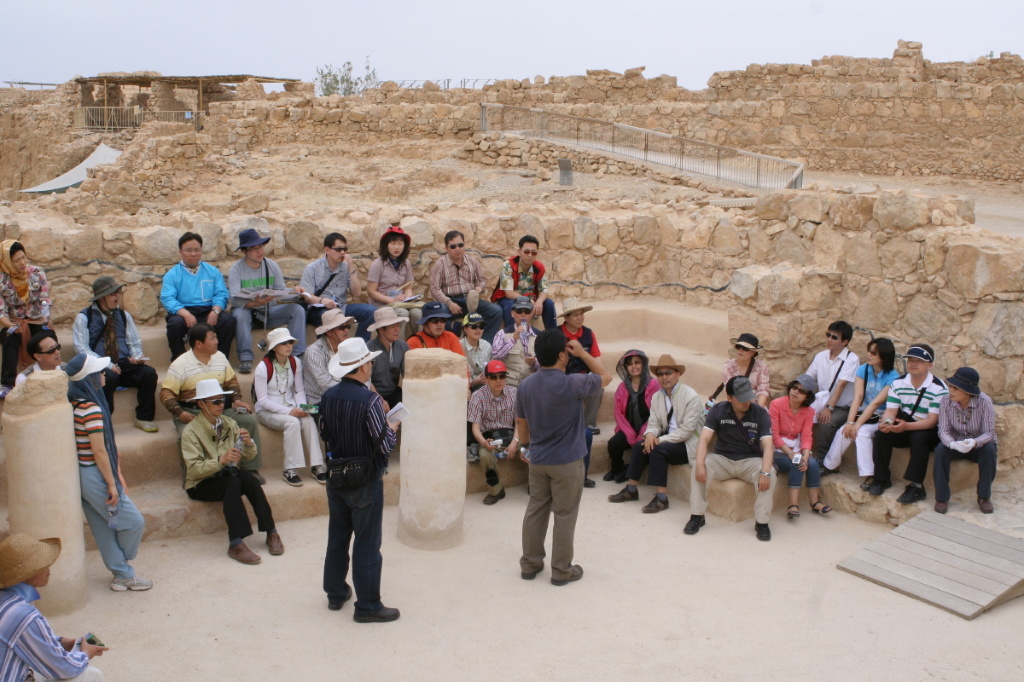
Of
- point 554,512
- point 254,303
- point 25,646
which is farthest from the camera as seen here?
point 254,303

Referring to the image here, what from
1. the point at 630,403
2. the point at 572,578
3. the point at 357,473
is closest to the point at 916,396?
the point at 630,403

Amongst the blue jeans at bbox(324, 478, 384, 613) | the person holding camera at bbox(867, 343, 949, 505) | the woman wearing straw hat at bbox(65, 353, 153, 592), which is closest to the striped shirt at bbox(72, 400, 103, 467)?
the woman wearing straw hat at bbox(65, 353, 153, 592)

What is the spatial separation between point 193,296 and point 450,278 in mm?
2352

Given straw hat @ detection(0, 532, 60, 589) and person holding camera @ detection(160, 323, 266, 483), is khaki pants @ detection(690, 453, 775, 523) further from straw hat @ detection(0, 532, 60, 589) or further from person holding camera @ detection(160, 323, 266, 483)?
straw hat @ detection(0, 532, 60, 589)

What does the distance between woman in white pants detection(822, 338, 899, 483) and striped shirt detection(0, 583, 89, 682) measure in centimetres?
572

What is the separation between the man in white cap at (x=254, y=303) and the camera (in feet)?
26.2

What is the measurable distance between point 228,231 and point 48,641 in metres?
5.61

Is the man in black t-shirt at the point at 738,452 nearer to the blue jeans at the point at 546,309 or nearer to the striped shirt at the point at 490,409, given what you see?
the striped shirt at the point at 490,409

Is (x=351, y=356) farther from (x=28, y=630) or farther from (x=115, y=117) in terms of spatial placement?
(x=115, y=117)

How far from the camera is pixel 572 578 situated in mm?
6215

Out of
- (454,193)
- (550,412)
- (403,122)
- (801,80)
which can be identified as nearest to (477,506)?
(550,412)

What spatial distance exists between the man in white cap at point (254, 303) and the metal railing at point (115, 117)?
75.7 ft

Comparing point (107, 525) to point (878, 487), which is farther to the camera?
point (878, 487)

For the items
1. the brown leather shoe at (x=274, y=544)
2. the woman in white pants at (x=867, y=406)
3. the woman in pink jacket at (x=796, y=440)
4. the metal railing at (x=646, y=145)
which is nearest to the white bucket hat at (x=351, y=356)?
the brown leather shoe at (x=274, y=544)
